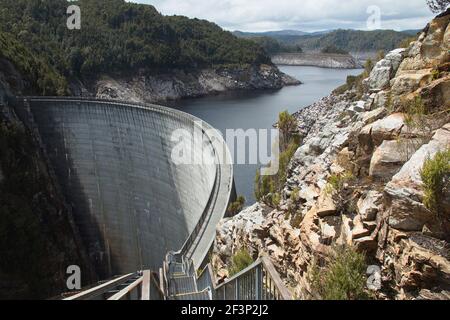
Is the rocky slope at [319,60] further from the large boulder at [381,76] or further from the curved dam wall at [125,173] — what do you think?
the large boulder at [381,76]

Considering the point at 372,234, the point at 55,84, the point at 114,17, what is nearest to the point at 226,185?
the point at 372,234

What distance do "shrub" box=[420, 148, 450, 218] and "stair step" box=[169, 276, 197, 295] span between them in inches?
227

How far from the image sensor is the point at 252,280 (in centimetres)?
508

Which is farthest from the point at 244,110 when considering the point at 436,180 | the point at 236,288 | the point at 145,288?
the point at 145,288

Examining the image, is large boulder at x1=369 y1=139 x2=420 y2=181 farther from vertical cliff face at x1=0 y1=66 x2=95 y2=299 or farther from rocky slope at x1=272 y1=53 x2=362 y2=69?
rocky slope at x1=272 y1=53 x2=362 y2=69

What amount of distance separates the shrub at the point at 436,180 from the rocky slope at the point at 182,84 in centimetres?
6685

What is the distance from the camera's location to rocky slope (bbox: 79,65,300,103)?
73.9 metres

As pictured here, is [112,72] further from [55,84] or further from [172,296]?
[172,296]

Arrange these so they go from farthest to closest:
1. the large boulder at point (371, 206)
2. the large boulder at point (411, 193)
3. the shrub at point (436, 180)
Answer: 1. the large boulder at point (371, 206)
2. the large boulder at point (411, 193)
3. the shrub at point (436, 180)

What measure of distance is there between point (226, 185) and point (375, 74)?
26.6 ft

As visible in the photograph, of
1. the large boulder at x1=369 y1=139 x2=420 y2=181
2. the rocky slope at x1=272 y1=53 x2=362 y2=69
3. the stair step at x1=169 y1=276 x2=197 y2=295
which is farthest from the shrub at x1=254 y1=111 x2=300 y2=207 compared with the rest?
the rocky slope at x1=272 y1=53 x2=362 y2=69

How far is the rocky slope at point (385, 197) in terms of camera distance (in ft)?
22.6

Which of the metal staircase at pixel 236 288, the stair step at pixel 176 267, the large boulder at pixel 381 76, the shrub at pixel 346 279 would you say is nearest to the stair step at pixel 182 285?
the stair step at pixel 176 267

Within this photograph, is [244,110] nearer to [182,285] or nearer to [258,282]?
[182,285]
